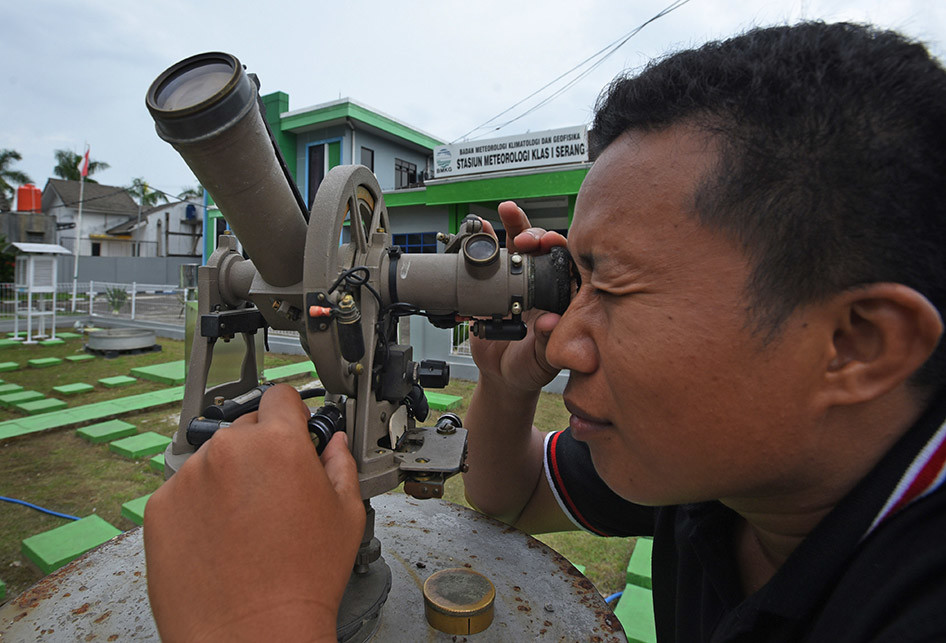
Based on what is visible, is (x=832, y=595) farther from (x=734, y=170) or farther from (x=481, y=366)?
(x=481, y=366)

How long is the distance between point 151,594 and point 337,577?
333mm

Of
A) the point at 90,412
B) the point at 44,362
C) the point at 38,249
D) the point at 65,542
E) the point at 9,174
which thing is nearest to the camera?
the point at 65,542

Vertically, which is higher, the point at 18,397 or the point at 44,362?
the point at 44,362

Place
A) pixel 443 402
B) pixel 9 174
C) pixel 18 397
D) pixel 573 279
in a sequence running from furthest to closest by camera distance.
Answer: pixel 9 174 < pixel 18 397 < pixel 443 402 < pixel 573 279

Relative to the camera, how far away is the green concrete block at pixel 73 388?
321 inches

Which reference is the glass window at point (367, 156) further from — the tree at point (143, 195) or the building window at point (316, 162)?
the tree at point (143, 195)

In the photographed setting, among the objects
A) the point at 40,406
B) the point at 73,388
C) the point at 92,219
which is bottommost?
the point at 40,406

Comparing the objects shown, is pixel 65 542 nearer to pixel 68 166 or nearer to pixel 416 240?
pixel 416 240

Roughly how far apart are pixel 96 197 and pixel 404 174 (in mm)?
38940

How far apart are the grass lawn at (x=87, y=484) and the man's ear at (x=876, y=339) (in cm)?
309

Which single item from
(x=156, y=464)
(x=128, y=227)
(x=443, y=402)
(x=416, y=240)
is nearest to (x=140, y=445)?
(x=156, y=464)

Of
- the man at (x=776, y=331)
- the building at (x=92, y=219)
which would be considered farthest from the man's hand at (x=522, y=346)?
the building at (x=92, y=219)

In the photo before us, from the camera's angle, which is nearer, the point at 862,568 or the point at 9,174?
the point at 862,568

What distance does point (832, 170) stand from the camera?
86 centimetres
